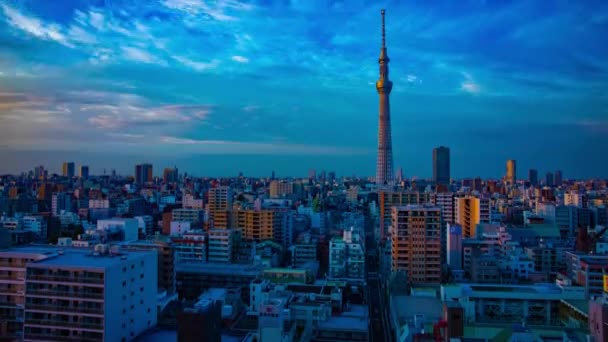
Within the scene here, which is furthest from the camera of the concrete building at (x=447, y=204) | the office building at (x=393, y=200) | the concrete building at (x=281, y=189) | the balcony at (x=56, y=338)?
the concrete building at (x=281, y=189)

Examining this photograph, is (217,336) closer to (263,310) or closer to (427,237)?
(263,310)

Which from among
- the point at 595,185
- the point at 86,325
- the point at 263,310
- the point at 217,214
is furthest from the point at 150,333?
the point at 595,185

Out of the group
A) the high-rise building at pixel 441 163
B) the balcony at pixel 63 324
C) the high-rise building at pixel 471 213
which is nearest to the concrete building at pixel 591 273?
the high-rise building at pixel 471 213

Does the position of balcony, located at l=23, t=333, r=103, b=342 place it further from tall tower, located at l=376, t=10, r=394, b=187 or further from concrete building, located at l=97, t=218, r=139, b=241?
tall tower, located at l=376, t=10, r=394, b=187

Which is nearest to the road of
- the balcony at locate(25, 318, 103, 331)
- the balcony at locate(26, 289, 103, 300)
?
the balcony at locate(25, 318, 103, 331)

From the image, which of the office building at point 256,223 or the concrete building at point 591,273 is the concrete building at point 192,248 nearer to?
the office building at point 256,223

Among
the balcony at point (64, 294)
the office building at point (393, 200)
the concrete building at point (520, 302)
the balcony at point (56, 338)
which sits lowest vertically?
the concrete building at point (520, 302)
